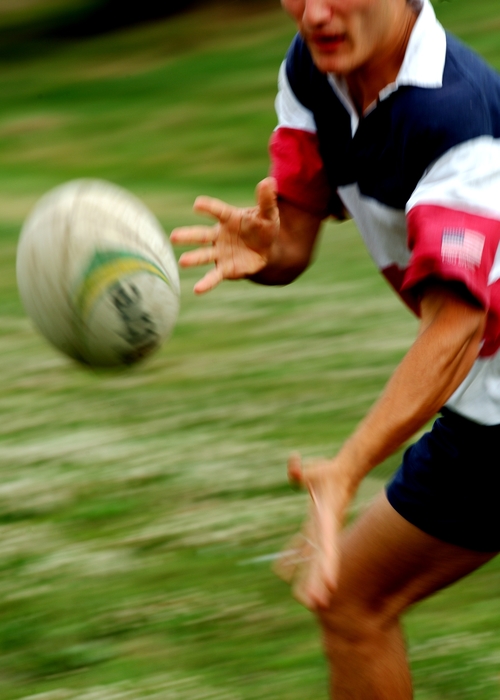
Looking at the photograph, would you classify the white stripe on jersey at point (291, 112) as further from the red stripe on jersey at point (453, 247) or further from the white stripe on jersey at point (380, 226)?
A: the red stripe on jersey at point (453, 247)

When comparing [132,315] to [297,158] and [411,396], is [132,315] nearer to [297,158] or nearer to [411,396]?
[297,158]

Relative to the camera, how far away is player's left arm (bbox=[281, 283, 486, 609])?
2684mm

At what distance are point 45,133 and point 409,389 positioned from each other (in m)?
14.5

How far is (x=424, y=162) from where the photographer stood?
9.05 ft

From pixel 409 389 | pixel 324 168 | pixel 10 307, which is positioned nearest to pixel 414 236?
pixel 409 389

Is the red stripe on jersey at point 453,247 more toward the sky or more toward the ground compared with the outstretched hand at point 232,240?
more toward the sky

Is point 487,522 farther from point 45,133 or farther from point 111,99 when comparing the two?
point 111,99

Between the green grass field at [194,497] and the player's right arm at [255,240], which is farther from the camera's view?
the green grass field at [194,497]

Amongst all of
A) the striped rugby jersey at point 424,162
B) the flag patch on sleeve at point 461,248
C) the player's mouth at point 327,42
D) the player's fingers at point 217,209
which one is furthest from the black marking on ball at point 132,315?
the flag patch on sleeve at point 461,248

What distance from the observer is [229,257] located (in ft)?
11.4

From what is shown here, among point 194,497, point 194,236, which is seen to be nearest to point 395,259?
Answer: point 194,236

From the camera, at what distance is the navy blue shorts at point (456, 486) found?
3178 mm

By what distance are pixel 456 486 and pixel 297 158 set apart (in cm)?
90

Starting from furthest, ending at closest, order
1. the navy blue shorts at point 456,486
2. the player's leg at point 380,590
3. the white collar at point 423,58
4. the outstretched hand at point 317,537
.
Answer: the player's leg at point 380,590
the navy blue shorts at point 456,486
the white collar at point 423,58
the outstretched hand at point 317,537
